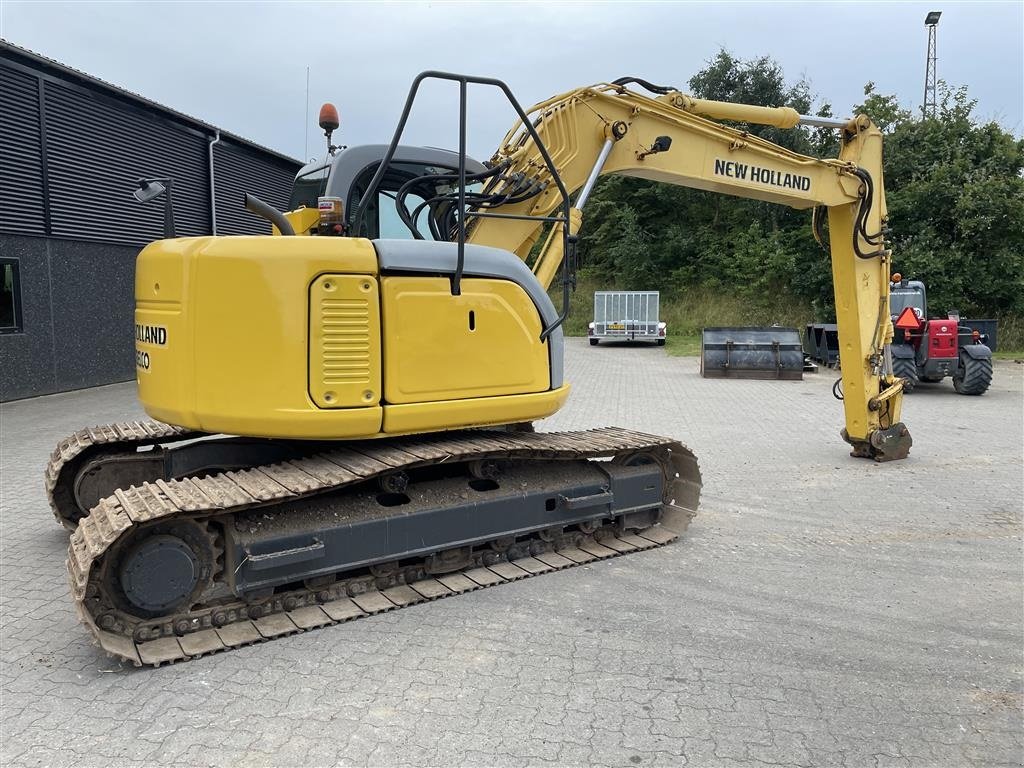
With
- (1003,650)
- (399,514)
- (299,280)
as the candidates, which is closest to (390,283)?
(299,280)

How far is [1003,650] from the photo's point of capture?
3.79 m

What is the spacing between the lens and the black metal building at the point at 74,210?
1138cm

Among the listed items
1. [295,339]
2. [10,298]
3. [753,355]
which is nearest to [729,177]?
[295,339]

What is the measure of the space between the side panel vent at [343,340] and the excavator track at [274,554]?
41 cm

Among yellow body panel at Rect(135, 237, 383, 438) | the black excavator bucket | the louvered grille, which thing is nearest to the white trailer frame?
the black excavator bucket

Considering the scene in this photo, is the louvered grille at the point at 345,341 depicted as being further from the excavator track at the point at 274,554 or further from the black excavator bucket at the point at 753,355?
the black excavator bucket at the point at 753,355

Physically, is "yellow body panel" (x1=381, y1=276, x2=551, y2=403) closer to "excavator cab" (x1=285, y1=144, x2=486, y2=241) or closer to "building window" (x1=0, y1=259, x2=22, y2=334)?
"excavator cab" (x1=285, y1=144, x2=486, y2=241)

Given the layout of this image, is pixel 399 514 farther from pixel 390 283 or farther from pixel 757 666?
pixel 757 666

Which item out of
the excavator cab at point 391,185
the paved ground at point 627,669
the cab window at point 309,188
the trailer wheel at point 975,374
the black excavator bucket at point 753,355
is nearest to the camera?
the paved ground at point 627,669

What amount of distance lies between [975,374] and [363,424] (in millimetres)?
12703

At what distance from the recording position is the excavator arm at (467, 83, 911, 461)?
17.3ft

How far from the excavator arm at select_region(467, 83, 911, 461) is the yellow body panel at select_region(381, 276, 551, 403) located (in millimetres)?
656

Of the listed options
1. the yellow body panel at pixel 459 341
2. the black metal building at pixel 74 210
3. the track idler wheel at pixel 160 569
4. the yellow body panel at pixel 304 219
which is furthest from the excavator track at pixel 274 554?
the black metal building at pixel 74 210

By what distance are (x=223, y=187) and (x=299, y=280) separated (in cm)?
1389
